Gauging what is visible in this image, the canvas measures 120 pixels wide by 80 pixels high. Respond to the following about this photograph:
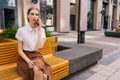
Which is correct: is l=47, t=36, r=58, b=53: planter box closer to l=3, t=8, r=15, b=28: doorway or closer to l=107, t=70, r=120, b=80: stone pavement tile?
l=107, t=70, r=120, b=80: stone pavement tile

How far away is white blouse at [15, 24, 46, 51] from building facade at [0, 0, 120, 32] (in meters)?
7.95

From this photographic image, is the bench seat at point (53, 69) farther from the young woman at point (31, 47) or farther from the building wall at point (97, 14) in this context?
the building wall at point (97, 14)

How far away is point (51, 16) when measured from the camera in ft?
62.3

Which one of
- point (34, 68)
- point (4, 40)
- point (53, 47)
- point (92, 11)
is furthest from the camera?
point (92, 11)

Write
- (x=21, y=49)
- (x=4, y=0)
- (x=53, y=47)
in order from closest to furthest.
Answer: (x=21, y=49)
(x=53, y=47)
(x=4, y=0)

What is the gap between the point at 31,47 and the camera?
3242 mm

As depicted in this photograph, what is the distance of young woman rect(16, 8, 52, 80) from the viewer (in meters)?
3.10

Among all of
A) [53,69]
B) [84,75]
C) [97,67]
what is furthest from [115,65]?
[53,69]

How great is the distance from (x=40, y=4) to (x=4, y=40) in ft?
43.5

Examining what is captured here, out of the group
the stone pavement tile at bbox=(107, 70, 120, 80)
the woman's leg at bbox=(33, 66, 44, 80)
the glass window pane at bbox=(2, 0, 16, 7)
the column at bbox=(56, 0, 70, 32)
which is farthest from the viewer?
the column at bbox=(56, 0, 70, 32)

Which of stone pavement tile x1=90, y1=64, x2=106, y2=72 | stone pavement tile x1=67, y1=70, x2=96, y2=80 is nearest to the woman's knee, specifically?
stone pavement tile x1=67, y1=70, x2=96, y2=80

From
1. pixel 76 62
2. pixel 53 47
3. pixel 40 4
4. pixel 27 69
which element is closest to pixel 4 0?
pixel 40 4

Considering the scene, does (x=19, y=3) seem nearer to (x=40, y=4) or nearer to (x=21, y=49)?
(x=40, y=4)

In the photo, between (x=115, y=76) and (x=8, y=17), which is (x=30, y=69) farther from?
(x=8, y=17)
